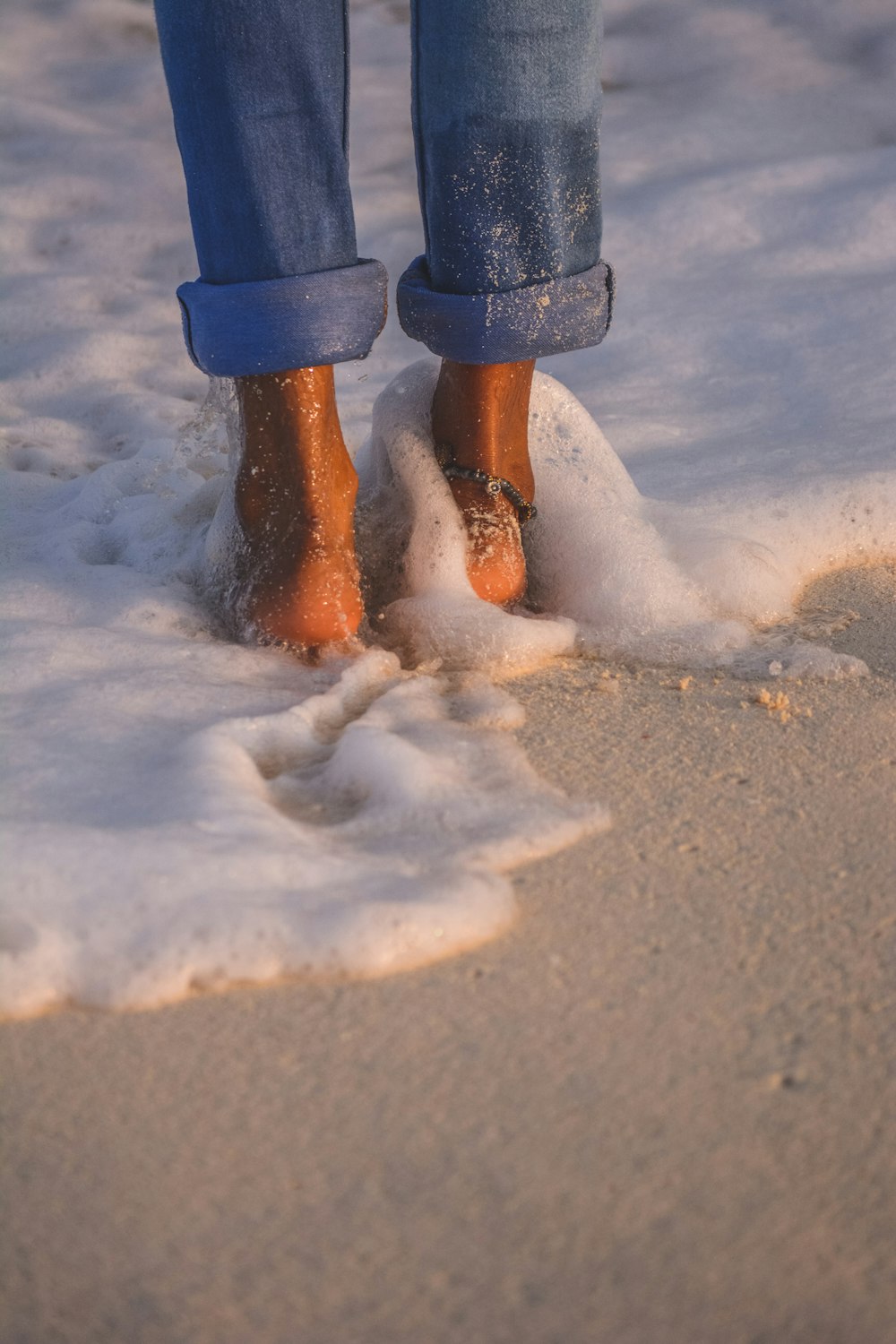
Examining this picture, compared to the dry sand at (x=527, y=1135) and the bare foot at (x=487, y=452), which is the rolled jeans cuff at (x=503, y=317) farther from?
the dry sand at (x=527, y=1135)

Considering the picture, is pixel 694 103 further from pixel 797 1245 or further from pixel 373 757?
pixel 797 1245

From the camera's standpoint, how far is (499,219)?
1.42 metres

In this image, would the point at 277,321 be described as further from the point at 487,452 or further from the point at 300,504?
the point at 487,452

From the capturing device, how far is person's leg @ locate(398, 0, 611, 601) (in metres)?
1.36

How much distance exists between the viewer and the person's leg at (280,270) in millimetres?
1295

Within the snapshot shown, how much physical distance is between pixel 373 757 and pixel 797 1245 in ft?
1.90

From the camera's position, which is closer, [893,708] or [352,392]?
[893,708]

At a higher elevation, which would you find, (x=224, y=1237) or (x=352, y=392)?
(x=224, y=1237)

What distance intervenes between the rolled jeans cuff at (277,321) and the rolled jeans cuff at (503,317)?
0.11 meters

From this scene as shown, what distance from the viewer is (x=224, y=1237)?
0.72m

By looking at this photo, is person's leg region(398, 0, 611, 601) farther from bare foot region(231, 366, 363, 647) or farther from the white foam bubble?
bare foot region(231, 366, 363, 647)

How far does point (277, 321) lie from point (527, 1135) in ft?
2.88

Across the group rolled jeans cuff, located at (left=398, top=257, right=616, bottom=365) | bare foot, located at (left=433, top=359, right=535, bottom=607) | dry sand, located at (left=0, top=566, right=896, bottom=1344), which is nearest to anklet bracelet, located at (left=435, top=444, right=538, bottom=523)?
bare foot, located at (left=433, top=359, right=535, bottom=607)

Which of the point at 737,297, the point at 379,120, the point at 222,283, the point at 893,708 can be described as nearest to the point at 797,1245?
the point at 893,708
